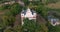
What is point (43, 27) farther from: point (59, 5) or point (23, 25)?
point (59, 5)

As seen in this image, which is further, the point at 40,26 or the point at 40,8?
the point at 40,8

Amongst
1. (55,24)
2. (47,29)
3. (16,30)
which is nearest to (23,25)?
(16,30)

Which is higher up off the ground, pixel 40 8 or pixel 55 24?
pixel 40 8

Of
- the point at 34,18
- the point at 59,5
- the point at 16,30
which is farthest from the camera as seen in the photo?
the point at 59,5

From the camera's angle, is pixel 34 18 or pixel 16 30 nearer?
pixel 16 30

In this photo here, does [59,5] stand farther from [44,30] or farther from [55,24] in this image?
[44,30]

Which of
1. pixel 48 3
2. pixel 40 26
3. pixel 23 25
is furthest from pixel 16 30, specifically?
pixel 48 3

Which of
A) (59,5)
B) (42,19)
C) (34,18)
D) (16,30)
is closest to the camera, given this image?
(16,30)

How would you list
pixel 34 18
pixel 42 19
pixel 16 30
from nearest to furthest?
1. pixel 16 30
2. pixel 34 18
3. pixel 42 19

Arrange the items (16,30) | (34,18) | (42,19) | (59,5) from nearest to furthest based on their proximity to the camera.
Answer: (16,30) → (34,18) → (42,19) → (59,5)
